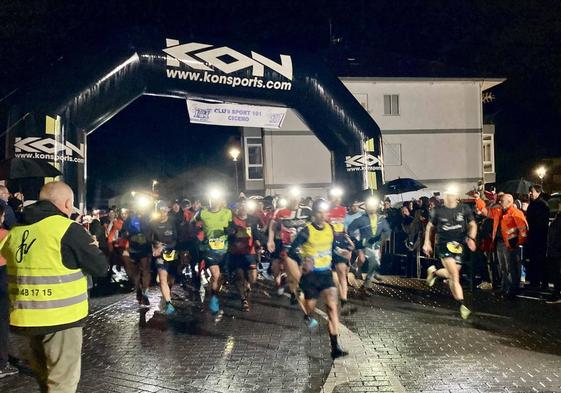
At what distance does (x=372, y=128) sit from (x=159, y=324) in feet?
22.7

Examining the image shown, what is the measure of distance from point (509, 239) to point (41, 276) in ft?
27.7

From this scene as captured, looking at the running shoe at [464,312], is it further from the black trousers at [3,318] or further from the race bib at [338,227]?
the black trousers at [3,318]

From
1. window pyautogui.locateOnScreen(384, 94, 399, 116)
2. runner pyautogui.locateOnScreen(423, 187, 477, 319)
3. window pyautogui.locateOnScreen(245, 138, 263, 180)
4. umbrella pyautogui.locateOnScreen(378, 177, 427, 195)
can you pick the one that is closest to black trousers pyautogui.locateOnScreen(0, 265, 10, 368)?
runner pyautogui.locateOnScreen(423, 187, 477, 319)

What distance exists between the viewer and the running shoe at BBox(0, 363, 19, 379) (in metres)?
5.80

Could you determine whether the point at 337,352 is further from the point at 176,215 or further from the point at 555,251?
the point at 176,215

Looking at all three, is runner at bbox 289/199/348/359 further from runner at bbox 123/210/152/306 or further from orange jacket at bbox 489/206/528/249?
orange jacket at bbox 489/206/528/249

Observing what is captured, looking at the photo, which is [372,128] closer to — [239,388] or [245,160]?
[239,388]

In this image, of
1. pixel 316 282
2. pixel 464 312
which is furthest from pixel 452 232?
pixel 316 282

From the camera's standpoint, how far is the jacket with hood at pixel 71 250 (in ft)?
12.6

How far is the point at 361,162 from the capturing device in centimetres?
1239

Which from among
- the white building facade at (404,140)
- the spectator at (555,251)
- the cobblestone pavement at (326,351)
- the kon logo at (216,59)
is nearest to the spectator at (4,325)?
the cobblestone pavement at (326,351)

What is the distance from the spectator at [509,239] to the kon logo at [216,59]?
17.1 ft

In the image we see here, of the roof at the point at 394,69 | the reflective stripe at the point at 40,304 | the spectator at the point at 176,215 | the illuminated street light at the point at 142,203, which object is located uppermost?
the roof at the point at 394,69

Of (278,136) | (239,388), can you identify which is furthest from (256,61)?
(278,136)
